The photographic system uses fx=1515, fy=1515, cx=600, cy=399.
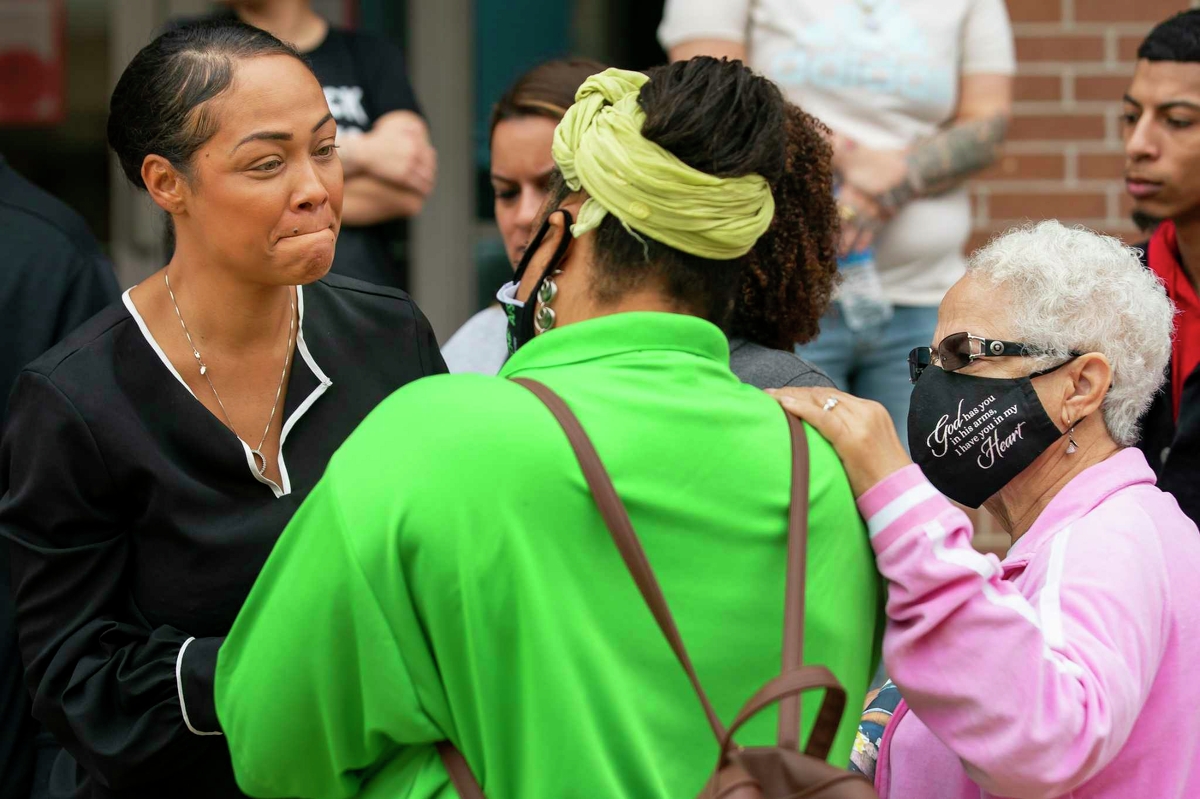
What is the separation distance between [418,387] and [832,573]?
1.71 ft

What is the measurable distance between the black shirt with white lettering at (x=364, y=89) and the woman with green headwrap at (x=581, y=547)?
7.18 feet

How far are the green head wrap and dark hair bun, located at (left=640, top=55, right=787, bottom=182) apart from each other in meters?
0.02

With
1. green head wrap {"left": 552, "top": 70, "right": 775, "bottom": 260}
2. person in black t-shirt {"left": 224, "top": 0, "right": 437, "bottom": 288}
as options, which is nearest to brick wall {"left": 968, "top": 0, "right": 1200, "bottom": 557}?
person in black t-shirt {"left": 224, "top": 0, "right": 437, "bottom": 288}

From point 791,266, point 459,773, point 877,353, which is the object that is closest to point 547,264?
point 459,773

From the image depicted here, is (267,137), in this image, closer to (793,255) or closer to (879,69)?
(793,255)

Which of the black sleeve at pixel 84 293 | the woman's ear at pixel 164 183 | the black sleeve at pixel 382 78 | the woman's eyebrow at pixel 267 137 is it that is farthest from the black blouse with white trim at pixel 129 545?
the black sleeve at pixel 382 78

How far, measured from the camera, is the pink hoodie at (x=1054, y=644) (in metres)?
1.78

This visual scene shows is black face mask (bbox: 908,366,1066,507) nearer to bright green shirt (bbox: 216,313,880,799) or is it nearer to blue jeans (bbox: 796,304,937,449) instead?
bright green shirt (bbox: 216,313,880,799)

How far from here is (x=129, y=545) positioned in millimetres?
2166

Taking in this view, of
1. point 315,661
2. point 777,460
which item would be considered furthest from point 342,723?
point 777,460

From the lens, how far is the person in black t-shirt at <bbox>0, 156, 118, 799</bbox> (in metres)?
2.78

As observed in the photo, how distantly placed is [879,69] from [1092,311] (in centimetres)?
185

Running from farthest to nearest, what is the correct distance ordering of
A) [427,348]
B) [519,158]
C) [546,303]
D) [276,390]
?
[519,158] → [427,348] → [276,390] → [546,303]

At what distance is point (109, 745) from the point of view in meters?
2.08
